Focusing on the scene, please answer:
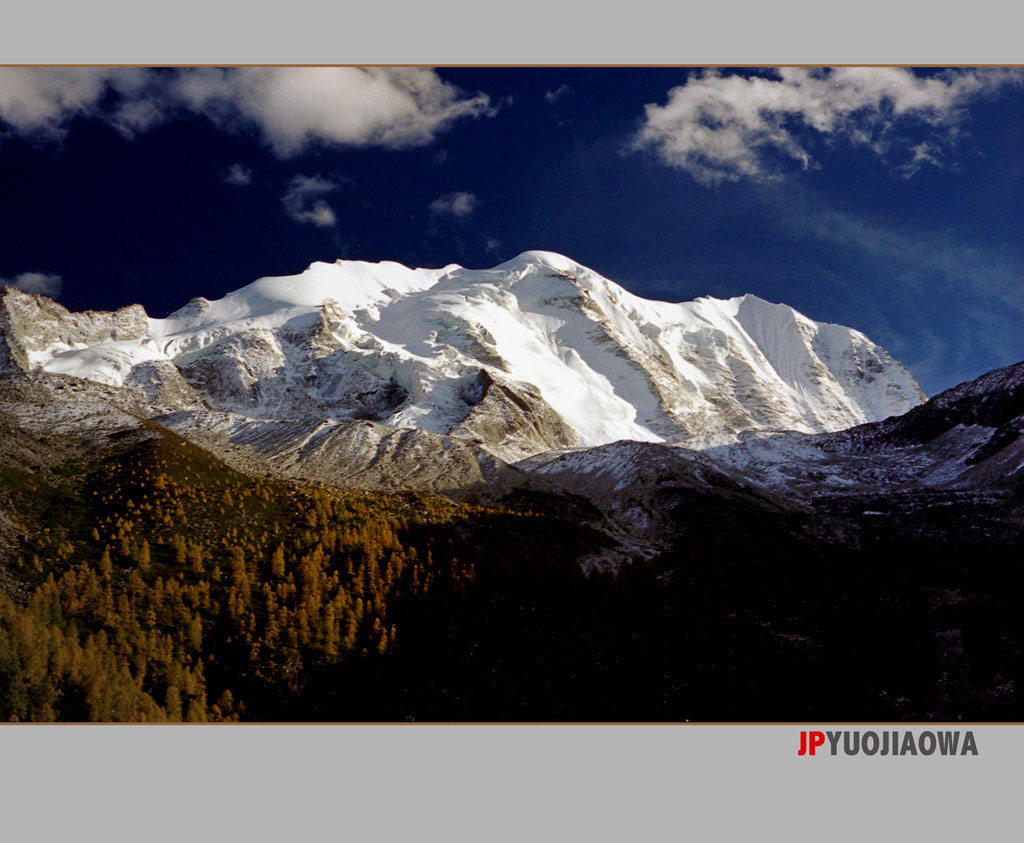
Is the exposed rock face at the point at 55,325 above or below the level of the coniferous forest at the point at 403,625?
above

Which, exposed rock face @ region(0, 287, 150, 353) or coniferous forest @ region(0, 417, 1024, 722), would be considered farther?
exposed rock face @ region(0, 287, 150, 353)

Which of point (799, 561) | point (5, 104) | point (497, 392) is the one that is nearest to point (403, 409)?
point (497, 392)

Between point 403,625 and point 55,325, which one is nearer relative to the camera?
point 403,625

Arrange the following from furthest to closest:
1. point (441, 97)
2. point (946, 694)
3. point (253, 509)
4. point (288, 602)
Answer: point (253, 509) → point (288, 602) → point (441, 97) → point (946, 694)

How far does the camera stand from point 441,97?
76.2ft

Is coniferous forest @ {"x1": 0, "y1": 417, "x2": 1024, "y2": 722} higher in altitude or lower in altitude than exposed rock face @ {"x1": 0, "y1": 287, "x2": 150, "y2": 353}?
lower

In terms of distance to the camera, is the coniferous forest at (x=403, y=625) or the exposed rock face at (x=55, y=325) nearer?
the coniferous forest at (x=403, y=625)

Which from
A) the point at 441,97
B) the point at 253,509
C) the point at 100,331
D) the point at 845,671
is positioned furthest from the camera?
the point at 100,331

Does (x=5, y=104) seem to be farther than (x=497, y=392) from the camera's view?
No

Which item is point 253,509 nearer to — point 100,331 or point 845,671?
point 845,671

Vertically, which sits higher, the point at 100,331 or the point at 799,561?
the point at 100,331

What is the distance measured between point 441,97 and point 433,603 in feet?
59.3

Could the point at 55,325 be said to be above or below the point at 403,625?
above

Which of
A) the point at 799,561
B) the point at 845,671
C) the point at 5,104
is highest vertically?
the point at 5,104
